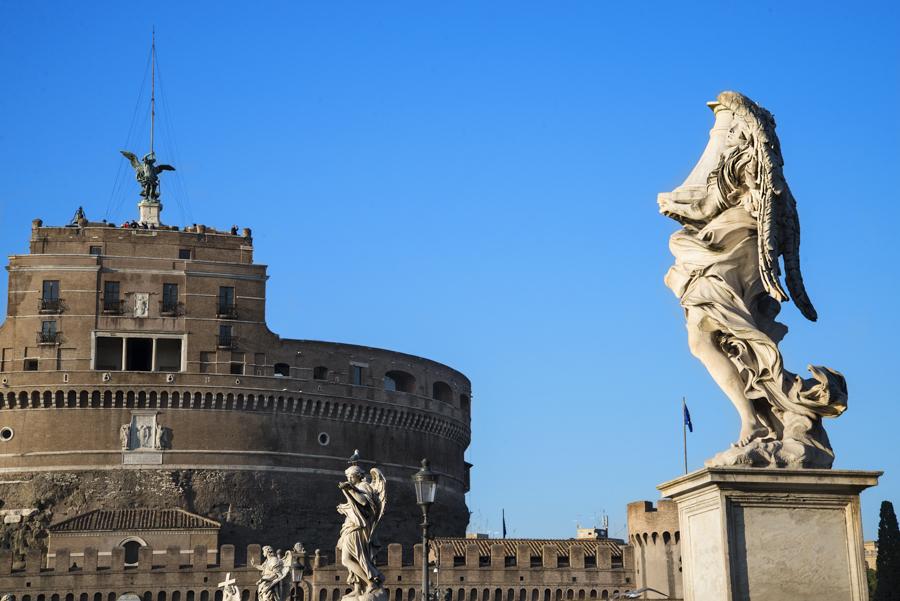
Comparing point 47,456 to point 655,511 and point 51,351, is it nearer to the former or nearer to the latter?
point 51,351

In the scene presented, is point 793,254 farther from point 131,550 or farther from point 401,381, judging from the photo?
point 401,381

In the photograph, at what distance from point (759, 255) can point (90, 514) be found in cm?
5558

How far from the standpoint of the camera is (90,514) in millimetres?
59000

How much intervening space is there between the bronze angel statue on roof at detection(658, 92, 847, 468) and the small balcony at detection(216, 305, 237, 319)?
56.5 metres

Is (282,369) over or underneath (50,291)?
underneath

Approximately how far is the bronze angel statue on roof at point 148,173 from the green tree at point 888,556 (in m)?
39.1

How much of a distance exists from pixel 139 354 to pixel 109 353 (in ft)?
4.03

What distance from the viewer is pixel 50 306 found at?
61.2 m

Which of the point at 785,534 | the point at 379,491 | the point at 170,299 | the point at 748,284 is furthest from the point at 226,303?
the point at 785,534

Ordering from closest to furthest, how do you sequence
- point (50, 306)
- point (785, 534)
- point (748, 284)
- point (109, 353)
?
point (785, 534) < point (748, 284) < point (50, 306) < point (109, 353)

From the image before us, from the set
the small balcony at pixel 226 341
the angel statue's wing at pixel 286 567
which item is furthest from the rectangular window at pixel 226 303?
the angel statue's wing at pixel 286 567

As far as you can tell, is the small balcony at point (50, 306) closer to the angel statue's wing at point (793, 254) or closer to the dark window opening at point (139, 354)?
the dark window opening at point (139, 354)

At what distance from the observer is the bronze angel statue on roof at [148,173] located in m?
69.2

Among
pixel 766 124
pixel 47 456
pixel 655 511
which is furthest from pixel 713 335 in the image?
pixel 47 456
